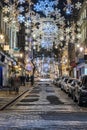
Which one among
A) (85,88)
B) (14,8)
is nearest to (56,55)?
(14,8)

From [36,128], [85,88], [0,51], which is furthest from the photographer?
[0,51]

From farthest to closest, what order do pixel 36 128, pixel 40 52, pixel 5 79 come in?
pixel 40 52 → pixel 5 79 → pixel 36 128

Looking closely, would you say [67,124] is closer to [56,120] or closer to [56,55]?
[56,120]

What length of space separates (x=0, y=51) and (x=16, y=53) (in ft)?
54.3

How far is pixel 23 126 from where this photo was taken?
1587cm

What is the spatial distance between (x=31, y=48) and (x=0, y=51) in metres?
66.4

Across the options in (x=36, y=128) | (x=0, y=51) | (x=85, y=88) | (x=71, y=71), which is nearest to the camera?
(x=36, y=128)

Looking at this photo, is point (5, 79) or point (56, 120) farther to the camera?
point (5, 79)

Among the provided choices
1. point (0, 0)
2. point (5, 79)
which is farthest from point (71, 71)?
point (0, 0)

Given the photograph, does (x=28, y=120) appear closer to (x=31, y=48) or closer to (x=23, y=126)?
(x=23, y=126)

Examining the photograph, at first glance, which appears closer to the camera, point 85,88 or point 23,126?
point 23,126

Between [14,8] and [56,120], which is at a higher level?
[14,8]

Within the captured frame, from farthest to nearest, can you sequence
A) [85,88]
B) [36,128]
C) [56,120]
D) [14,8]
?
[14,8] < [85,88] < [56,120] < [36,128]

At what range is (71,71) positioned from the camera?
4161 inches
